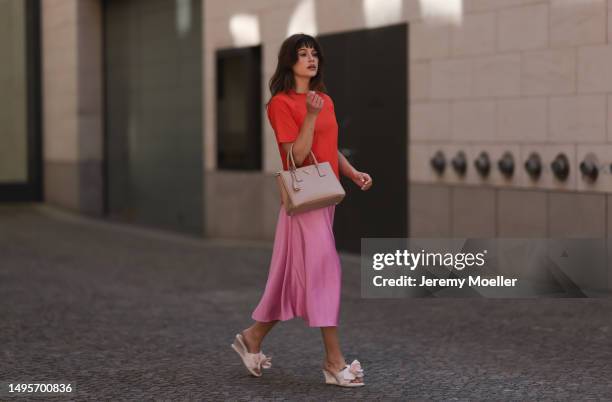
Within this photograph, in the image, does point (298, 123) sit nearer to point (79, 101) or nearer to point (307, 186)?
point (307, 186)

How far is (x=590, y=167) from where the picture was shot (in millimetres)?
8328

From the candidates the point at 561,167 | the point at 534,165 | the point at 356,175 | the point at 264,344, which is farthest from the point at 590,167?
the point at 356,175

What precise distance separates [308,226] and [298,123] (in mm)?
510

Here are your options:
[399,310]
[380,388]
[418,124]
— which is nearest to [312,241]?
[380,388]

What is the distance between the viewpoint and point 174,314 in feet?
25.7

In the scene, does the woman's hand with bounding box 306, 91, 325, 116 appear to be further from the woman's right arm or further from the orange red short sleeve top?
the orange red short sleeve top

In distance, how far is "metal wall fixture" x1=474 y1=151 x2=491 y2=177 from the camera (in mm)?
9398

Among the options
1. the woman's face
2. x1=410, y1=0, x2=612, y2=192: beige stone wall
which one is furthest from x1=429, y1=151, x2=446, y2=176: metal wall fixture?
the woman's face

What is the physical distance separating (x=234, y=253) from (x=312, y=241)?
6.47 metres

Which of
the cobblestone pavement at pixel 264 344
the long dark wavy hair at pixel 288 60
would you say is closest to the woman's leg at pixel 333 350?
the cobblestone pavement at pixel 264 344

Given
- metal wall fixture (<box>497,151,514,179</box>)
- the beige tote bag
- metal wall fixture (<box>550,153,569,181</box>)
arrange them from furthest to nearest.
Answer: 1. metal wall fixture (<box>497,151,514,179</box>)
2. metal wall fixture (<box>550,153,569,181</box>)
3. the beige tote bag

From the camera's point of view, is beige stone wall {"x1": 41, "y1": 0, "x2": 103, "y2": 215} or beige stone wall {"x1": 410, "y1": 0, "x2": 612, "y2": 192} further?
beige stone wall {"x1": 41, "y1": 0, "x2": 103, "y2": 215}

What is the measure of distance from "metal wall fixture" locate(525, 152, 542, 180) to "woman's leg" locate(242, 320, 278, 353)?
154 inches

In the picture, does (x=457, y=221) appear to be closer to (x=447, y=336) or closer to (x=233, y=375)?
(x=447, y=336)
